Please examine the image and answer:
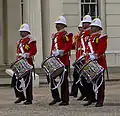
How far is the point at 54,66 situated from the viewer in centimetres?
1091

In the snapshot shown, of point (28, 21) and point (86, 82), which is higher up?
point (28, 21)

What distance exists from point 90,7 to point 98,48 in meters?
13.3

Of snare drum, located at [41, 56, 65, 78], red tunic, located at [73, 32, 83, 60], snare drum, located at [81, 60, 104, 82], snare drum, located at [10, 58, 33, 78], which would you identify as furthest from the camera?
red tunic, located at [73, 32, 83, 60]

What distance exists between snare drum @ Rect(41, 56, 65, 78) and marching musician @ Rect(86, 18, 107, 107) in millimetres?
654

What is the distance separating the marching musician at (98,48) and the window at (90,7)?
12663 mm

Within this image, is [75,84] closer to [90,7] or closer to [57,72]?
[57,72]

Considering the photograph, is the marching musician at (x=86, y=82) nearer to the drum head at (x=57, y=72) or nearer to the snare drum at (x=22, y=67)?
the drum head at (x=57, y=72)

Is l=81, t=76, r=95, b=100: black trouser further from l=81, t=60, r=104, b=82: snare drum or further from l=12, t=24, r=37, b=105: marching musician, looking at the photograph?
l=12, t=24, r=37, b=105: marching musician

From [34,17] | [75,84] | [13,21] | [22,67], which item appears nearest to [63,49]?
[22,67]

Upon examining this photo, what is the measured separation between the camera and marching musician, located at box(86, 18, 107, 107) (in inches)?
424

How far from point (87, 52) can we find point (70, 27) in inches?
466

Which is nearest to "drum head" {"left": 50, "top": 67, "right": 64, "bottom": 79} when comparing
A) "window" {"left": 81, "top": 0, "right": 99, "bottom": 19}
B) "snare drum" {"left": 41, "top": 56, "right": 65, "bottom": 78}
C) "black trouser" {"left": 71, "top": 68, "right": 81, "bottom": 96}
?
"snare drum" {"left": 41, "top": 56, "right": 65, "bottom": 78}

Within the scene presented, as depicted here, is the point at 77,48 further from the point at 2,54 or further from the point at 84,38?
the point at 2,54

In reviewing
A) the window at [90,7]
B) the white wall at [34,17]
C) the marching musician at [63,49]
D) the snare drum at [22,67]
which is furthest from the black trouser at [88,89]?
the window at [90,7]
